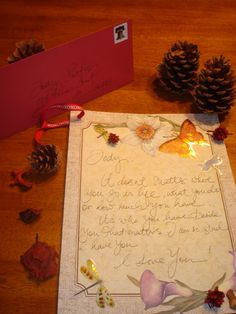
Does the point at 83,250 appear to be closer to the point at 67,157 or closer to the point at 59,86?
the point at 67,157

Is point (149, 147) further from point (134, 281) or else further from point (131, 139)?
point (134, 281)

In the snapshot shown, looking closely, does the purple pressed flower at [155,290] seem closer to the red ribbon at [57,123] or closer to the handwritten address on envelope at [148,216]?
the handwritten address on envelope at [148,216]

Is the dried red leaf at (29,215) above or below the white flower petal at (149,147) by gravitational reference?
below

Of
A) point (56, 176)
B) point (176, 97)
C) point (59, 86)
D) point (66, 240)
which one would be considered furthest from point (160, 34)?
point (66, 240)

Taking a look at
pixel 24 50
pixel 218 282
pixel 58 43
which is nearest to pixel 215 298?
pixel 218 282

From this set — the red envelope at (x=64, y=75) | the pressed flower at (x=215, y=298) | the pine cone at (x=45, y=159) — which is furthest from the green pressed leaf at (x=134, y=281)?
the red envelope at (x=64, y=75)

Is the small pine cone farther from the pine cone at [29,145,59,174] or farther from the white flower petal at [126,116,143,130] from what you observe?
the pine cone at [29,145,59,174]
